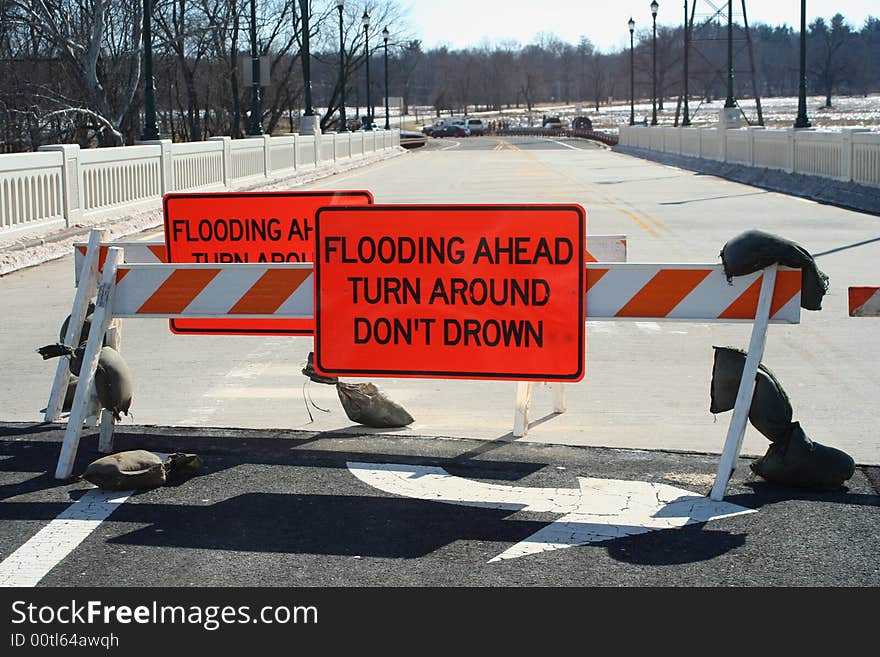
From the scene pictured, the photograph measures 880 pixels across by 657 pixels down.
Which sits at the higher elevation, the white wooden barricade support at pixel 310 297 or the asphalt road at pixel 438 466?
the white wooden barricade support at pixel 310 297

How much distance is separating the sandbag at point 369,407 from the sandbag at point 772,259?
84.9 inches

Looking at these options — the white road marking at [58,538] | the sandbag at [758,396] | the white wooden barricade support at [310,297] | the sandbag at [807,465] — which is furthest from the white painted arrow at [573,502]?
the white road marking at [58,538]

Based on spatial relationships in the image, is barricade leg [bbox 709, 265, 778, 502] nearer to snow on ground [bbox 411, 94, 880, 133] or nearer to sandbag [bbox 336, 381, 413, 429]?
sandbag [bbox 336, 381, 413, 429]

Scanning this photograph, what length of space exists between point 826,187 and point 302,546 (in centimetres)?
2325

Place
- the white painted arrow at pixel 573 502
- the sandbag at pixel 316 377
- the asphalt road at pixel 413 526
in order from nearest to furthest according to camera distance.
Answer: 1. the asphalt road at pixel 413 526
2. the white painted arrow at pixel 573 502
3. the sandbag at pixel 316 377

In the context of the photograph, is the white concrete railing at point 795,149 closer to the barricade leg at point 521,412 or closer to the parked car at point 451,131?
the barricade leg at point 521,412

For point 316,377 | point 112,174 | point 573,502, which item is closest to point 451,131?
point 112,174

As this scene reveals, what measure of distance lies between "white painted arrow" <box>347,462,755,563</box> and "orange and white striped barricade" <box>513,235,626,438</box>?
2.79ft

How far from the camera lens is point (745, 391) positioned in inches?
235

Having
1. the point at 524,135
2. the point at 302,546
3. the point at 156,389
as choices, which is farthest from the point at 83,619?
the point at 524,135

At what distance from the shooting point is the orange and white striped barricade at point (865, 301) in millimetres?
6234

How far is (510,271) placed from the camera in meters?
6.30

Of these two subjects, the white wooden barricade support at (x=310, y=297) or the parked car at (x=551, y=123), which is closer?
the white wooden barricade support at (x=310, y=297)

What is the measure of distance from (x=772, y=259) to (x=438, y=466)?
6.24 feet
